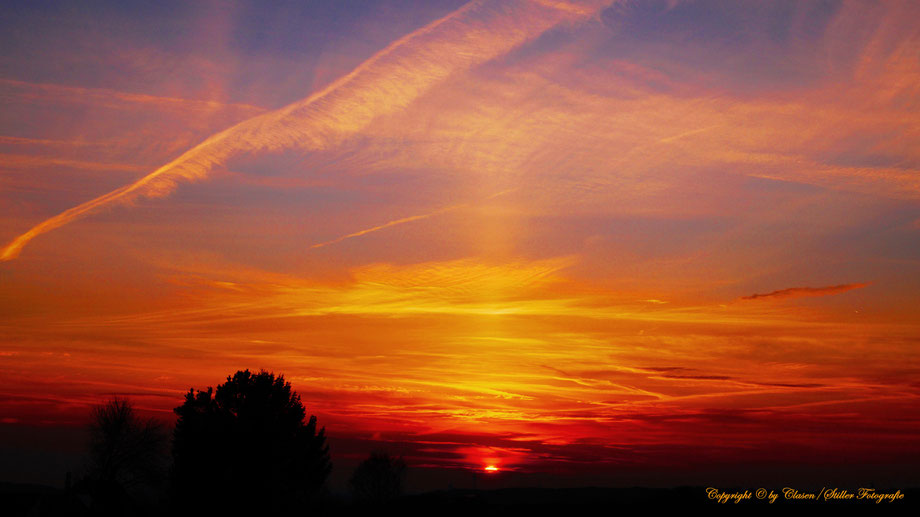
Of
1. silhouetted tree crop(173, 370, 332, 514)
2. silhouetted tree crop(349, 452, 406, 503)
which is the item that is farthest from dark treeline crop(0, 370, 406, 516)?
silhouetted tree crop(349, 452, 406, 503)

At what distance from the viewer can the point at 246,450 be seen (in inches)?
2763

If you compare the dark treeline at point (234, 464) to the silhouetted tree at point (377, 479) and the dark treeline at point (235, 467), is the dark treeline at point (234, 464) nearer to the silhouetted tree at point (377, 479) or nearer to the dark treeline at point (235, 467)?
the dark treeline at point (235, 467)

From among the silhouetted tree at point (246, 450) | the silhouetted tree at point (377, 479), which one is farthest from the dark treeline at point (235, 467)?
the silhouetted tree at point (377, 479)

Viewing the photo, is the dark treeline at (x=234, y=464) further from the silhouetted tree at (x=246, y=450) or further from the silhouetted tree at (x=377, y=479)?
the silhouetted tree at (x=377, y=479)

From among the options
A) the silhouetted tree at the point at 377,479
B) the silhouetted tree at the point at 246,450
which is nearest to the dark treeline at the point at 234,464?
the silhouetted tree at the point at 246,450

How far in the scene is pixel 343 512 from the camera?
321 feet

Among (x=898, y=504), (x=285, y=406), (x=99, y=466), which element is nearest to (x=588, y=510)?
(x=898, y=504)

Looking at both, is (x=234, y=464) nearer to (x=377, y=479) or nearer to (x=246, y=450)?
(x=246, y=450)

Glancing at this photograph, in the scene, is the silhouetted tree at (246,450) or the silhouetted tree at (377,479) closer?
the silhouetted tree at (246,450)

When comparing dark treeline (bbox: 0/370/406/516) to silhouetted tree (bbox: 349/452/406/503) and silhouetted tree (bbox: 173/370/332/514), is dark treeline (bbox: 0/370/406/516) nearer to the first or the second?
silhouetted tree (bbox: 173/370/332/514)

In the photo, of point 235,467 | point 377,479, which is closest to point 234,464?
point 235,467

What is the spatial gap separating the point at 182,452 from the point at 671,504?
163ft

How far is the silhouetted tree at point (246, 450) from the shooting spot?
2704 inches

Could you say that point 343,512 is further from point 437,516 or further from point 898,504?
point 898,504
